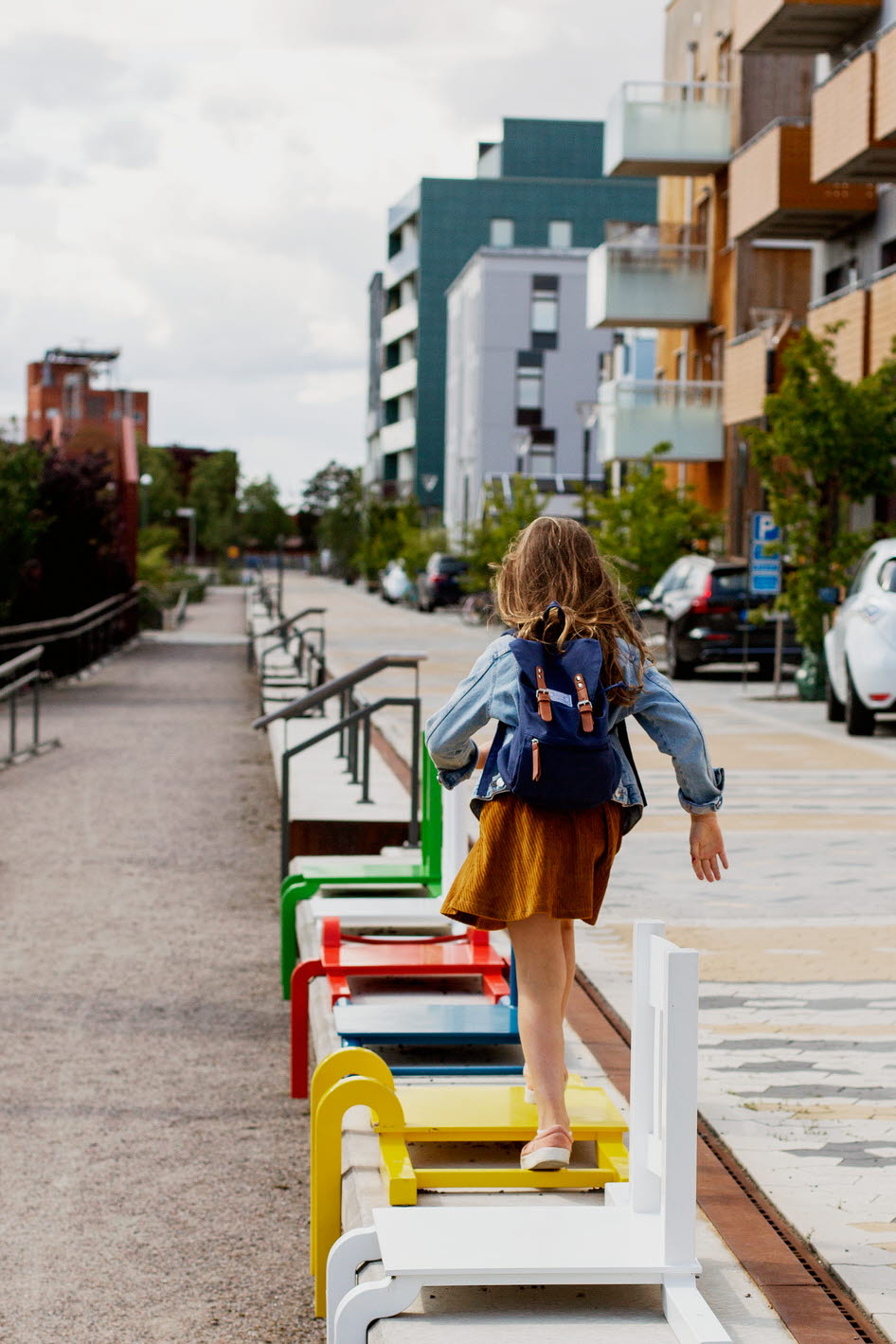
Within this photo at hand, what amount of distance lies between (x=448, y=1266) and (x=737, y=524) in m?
33.6

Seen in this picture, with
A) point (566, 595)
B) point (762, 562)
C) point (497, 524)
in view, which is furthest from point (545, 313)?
point (566, 595)

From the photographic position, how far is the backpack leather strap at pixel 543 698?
4.04 metres

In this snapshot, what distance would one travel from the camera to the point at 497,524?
53656 mm

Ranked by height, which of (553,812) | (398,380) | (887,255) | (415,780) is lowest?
(415,780)

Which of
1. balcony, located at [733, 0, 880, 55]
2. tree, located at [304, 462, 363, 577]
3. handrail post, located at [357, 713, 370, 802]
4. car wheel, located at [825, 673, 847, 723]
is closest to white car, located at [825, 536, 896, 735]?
car wheel, located at [825, 673, 847, 723]

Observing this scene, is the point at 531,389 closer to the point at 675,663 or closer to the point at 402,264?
the point at 402,264

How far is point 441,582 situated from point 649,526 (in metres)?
26.8

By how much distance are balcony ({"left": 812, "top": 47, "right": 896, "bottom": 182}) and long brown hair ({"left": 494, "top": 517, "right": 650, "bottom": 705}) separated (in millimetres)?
22417

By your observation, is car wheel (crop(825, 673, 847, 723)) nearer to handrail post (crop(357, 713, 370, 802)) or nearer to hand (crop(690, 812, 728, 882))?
handrail post (crop(357, 713, 370, 802))

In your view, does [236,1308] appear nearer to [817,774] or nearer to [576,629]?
[576,629]

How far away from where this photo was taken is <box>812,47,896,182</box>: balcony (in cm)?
2566

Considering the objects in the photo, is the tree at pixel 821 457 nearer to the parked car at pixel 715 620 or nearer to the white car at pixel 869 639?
the white car at pixel 869 639

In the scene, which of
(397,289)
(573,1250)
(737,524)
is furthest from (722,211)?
(397,289)

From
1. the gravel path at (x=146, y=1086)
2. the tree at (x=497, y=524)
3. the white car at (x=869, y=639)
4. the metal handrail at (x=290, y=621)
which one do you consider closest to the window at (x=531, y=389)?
the tree at (x=497, y=524)
